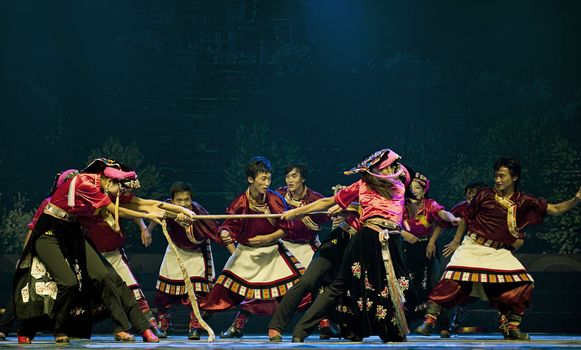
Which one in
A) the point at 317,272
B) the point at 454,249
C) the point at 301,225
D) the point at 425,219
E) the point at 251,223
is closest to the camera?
the point at 317,272

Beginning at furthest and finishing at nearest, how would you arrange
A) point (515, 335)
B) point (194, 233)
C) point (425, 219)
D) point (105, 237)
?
point (425, 219), point (194, 233), point (105, 237), point (515, 335)

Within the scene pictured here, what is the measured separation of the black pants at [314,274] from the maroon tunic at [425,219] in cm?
140

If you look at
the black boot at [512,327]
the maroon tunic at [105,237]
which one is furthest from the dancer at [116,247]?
the black boot at [512,327]

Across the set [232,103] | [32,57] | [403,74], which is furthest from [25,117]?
[403,74]

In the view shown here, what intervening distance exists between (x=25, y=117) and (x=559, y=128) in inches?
215

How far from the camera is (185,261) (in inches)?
308

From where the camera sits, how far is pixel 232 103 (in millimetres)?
10781

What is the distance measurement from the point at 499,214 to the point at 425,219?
113 centimetres

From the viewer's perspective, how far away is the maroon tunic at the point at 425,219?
26.7 ft

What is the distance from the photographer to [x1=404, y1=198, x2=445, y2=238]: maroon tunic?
812 centimetres

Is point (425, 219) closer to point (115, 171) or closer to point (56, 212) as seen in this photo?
point (115, 171)

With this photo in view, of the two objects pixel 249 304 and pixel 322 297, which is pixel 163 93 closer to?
pixel 249 304

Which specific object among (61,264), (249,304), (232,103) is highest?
(232,103)

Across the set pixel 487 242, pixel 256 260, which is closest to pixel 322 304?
pixel 256 260
